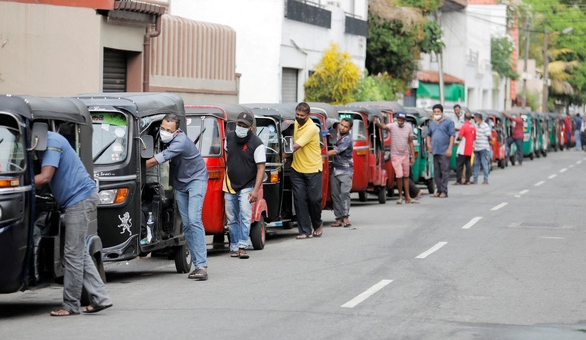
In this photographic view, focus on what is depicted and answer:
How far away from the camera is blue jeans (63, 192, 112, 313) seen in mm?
10883

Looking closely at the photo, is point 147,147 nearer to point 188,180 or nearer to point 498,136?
point 188,180

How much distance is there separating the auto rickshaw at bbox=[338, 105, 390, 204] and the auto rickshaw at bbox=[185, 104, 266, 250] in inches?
302

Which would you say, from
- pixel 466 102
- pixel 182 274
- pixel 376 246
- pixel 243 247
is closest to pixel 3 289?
pixel 182 274

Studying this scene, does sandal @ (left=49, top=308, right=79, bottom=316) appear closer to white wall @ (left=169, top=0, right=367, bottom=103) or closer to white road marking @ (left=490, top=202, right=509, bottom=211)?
white road marking @ (left=490, top=202, right=509, bottom=211)

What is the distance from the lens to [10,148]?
10555 millimetres

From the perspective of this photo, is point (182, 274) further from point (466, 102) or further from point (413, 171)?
point (466, 102)

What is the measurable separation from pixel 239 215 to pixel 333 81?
74.1ft

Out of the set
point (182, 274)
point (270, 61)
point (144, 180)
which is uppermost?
point (270, 61)

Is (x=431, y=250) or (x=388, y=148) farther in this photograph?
(x=388, y=148)

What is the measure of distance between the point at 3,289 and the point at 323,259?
5873 millimetres

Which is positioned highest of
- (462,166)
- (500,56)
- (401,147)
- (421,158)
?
(500,56)

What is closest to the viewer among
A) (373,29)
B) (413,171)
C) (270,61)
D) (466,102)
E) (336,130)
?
(336,130)

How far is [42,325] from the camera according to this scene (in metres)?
10.4

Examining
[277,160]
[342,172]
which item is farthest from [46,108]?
[342,172]
